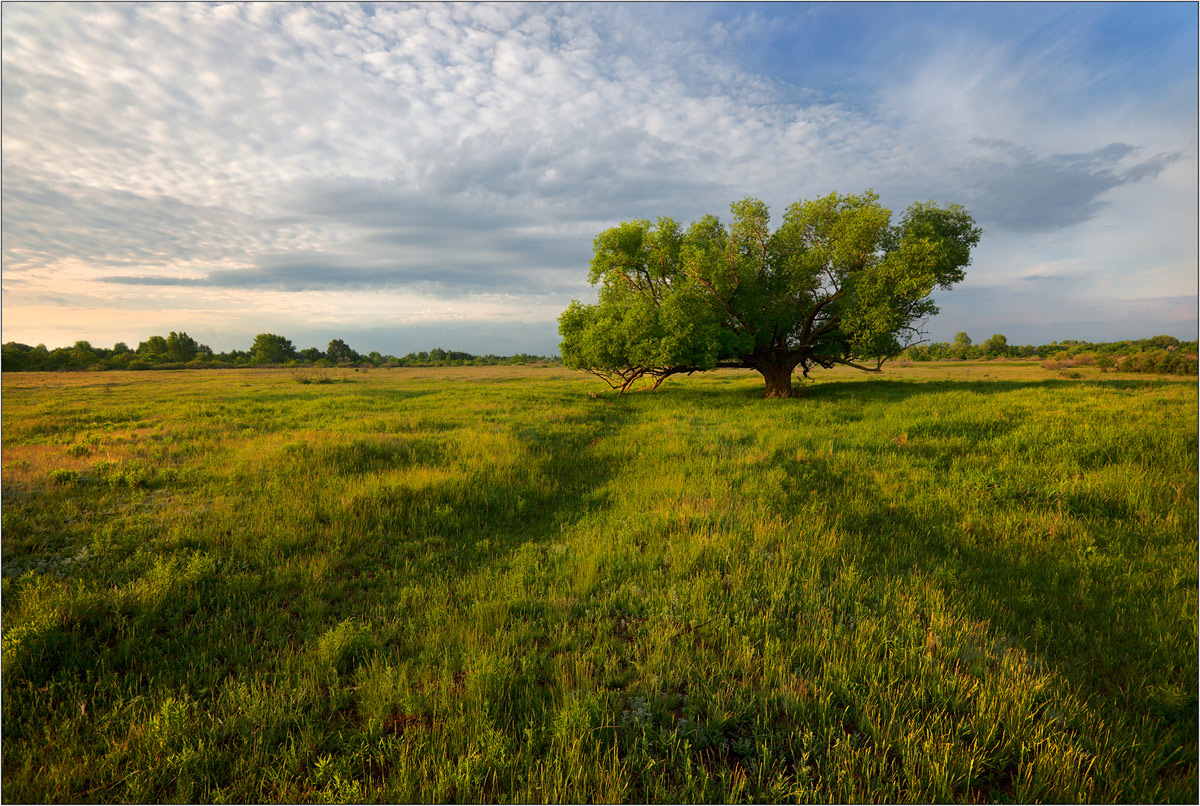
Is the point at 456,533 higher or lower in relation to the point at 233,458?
lower

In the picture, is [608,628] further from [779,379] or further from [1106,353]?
[1106,353]

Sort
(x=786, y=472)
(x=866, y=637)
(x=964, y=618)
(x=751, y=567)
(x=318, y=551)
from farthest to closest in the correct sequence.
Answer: (x=786, y=472), (x=318, y=551), (x=751, y=567), (x=964, y=618), (x=866, y=637)

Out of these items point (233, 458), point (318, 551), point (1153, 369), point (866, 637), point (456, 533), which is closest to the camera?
point (866, 637)

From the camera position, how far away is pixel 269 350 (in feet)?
366

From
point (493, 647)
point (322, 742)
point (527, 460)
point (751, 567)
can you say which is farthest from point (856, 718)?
point (527, 460)

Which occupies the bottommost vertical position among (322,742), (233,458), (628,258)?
(322,742)

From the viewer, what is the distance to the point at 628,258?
25.6m

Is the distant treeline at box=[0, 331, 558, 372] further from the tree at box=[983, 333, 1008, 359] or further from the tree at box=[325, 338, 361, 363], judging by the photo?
the tree at box=[983, 333, 1008, 359]

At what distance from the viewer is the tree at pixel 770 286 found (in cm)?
2128

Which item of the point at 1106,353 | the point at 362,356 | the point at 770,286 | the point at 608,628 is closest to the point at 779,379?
the point at 770,286

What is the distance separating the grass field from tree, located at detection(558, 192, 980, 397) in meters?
11.0

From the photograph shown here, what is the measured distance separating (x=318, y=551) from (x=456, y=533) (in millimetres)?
2270

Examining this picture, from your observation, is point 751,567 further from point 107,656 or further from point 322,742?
point 107,656

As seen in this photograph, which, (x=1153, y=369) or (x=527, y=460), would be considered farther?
(x=1153, y=369)
